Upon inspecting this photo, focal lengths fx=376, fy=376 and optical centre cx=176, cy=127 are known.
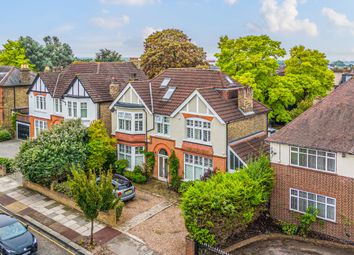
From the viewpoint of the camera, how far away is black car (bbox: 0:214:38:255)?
17.9 meters

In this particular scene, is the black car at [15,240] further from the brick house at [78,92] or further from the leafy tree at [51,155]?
the brick house at [78,92]

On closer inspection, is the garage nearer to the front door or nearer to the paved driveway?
the paved driveway

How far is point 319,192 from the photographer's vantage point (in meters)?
20.4

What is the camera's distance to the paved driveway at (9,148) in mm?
37797

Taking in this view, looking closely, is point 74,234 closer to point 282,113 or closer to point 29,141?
point 29,141

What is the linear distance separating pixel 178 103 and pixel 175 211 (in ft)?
29.1

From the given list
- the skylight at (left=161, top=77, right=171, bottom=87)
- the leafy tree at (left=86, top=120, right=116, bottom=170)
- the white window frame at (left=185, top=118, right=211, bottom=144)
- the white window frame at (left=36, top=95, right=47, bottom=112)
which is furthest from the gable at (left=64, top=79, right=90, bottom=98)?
the white window frame at (left=185, top=118, right=211, bottom=144)

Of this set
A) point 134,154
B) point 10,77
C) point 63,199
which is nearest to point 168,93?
point 134,154

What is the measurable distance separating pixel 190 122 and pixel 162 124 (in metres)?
2.93

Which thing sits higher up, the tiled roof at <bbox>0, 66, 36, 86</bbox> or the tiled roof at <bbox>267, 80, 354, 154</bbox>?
the tiled roof at <bbox>0, 66, 36, 86</bbox>

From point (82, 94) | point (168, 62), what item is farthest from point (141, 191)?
point (168, 62)

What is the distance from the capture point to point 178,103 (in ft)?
95.2

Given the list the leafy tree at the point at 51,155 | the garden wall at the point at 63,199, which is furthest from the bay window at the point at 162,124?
the garden wall at the point at 63,199

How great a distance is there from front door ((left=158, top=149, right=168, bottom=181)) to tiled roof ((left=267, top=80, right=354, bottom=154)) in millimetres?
10119
